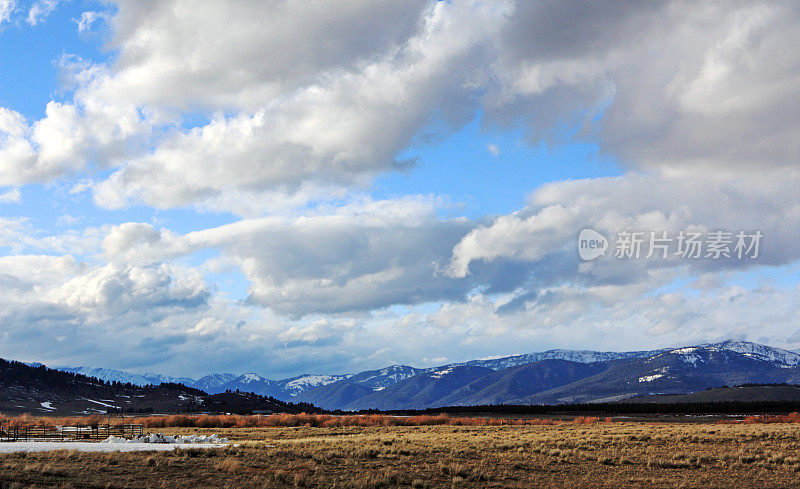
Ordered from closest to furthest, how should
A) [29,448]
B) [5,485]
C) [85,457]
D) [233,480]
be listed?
[5,485], [233,480], [85,457], [29,448]

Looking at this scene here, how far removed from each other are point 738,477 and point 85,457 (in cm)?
3640

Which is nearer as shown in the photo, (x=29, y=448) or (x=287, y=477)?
(x=287, y=477)

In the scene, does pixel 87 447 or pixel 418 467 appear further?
pixel 87 447

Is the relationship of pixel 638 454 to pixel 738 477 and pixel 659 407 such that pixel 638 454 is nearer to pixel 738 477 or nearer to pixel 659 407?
pixel 738 477

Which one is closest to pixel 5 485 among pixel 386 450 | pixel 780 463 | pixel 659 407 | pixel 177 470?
pixel 177 470

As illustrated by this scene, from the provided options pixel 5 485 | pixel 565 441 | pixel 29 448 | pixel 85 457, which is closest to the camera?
pixel 5 485

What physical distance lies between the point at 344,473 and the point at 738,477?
21.1 m

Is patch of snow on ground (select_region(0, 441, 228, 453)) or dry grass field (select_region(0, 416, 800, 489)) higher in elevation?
patch of snow on ground (select_region(0, 441, 228, 453))

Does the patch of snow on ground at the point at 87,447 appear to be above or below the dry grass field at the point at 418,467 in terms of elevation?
above

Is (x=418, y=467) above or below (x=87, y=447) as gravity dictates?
below

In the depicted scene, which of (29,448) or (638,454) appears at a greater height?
(29,448)

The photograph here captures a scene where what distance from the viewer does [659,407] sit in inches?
6870

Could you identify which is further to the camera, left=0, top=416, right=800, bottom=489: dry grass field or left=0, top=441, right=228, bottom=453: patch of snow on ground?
left=0, top=441, right=228, bottom=453: patch of snow on ground

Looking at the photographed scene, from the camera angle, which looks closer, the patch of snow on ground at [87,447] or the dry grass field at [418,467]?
the dry grass field at [418,467]
